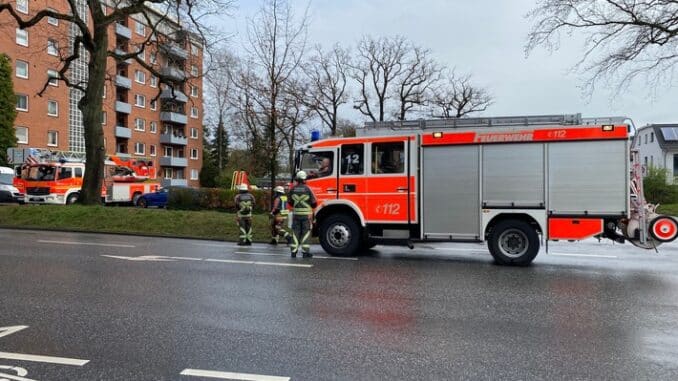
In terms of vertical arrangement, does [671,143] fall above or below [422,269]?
above

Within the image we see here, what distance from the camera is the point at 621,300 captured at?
689cm

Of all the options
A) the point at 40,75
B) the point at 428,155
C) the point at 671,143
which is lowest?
the point at 428,155

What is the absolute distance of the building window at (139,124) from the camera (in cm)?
5697

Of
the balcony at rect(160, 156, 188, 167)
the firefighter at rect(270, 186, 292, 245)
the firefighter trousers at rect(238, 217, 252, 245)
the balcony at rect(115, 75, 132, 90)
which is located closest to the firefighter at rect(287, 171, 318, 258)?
the firefighter at rect(270, 186, 292, 245)

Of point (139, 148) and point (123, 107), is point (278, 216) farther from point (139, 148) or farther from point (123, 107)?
point (139, 148)

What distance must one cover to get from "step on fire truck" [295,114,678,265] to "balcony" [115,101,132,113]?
47.3 metres

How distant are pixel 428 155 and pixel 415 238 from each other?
1.73 meters

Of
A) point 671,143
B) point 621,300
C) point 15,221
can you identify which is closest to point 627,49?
point 621,300

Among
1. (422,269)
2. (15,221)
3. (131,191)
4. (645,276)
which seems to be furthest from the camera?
(131,191)

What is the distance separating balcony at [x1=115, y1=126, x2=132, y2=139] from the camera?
52.8 meters

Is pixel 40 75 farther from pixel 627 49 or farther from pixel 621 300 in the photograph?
pixel 621 300

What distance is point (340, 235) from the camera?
36.7 ft

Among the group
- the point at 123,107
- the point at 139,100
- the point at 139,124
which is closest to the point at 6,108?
the point at 123,107

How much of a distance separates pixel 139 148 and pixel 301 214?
51447mm
